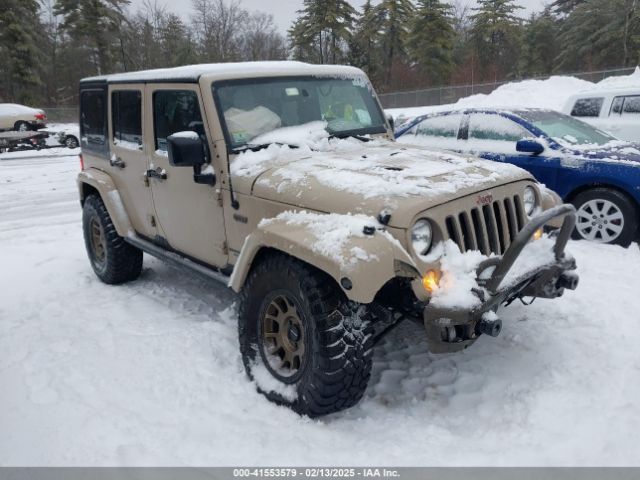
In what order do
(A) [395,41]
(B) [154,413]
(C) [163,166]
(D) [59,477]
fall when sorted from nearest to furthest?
1. (D) [59,477]
2. (B) [154,413]
3. (C) [163,166]
4. (A) [395,41]

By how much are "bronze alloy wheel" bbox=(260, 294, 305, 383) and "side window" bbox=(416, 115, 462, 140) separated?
4.96 meters

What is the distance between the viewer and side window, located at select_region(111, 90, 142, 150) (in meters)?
4.73

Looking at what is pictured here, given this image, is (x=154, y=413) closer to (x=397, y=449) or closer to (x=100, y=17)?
(x=397, y=449)

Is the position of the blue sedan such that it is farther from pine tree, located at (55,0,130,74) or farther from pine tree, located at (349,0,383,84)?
pine tree, located at (55,0,130,74)

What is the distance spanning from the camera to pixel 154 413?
3.30 meters

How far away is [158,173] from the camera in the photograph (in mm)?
4473

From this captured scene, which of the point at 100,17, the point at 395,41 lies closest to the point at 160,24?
the point at 100,17

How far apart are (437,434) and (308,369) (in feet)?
2.68

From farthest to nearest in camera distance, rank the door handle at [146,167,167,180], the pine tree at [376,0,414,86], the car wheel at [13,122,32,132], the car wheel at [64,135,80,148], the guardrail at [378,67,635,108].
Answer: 1. the pine tree at [376,0,414,86]
2. the guardrail at [378,67,635,108]
3. the car wheel at [13,122,32,132]
4. the car wheel at [64,135,80,148]
5. the door handle at [146,167,167,180]

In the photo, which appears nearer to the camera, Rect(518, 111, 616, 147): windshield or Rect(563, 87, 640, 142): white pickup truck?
Rect(518, 111, 616, 147): windshield

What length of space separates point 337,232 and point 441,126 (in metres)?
5.26

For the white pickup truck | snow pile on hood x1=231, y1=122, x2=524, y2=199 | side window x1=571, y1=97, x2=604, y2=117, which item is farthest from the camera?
side window x1=571, y1=97, x2=604, y2=117

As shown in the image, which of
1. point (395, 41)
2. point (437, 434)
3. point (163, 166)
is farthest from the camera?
point (395, 41)

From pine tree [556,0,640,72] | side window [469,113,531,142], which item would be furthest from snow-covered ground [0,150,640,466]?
pine tree [556,0,640,72]
